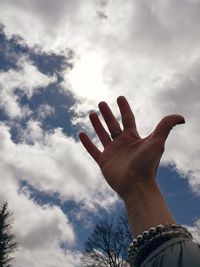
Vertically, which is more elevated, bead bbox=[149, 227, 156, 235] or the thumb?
the thumb

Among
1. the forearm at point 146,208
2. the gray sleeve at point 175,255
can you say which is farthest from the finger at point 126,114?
the gray sleeve at point 175,255

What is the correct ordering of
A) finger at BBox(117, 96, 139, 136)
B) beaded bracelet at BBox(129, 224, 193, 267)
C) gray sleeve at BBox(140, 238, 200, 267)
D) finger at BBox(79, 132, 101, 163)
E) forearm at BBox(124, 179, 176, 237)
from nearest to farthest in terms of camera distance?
gray sleeve at BBox(140, 238, 200, 267) < beaded bracelet at BBox(129, 224, 193, 267) < forearm at BBox(124, 179, 176, 237) < finger at BBox(117, 96, 139, 136) < finger at BBox(79, 132, 101, 163)

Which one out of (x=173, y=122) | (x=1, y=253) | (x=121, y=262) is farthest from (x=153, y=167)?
(x=1, y=253)

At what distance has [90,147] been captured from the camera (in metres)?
2.70

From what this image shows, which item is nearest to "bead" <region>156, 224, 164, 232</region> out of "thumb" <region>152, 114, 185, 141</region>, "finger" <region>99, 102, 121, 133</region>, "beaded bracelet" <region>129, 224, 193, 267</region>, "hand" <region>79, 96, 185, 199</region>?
"beaded bracelet" <region>129, 224, 193, 267</region>

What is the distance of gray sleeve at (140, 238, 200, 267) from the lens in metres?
1.36

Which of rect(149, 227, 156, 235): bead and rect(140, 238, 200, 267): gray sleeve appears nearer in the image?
rect(140, 238, 200, 267): gray sleeve

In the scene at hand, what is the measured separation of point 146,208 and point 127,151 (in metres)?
0.53

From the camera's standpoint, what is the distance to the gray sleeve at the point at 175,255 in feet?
4.46

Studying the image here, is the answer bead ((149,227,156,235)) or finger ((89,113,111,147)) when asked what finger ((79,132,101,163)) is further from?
bead ((149,227,156,235))

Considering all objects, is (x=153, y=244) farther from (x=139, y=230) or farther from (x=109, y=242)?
(x=109, y=242)

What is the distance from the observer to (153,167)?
6.80ft

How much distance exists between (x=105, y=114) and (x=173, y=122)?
29.4 inches

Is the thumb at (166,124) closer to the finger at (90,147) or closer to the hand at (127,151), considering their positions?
the hand at (127,151)
